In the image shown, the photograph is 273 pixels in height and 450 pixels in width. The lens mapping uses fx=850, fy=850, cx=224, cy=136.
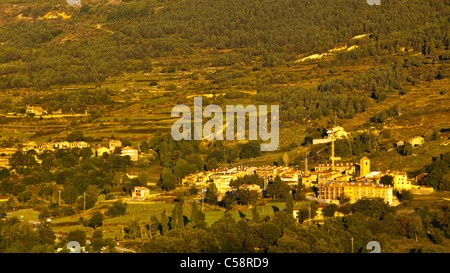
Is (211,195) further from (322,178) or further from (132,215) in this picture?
(322,178)

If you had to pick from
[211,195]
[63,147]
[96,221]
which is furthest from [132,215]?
[63,147]

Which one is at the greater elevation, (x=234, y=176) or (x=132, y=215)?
(x=234, y=176)

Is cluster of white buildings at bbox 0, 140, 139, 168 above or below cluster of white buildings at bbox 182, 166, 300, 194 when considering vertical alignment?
above

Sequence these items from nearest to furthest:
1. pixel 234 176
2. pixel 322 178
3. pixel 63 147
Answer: pixel 322 178, pixel 234 176, pixel 63 147

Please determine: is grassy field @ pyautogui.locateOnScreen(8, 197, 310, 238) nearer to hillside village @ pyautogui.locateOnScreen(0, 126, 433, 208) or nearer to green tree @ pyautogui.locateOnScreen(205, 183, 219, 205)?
green tree @ pyautogui.locateOnScreen(205, 183, 219, 205)

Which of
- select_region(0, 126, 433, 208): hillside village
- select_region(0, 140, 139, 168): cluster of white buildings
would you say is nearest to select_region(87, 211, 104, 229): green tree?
select_region(0, 126, 433, 208): hillside village

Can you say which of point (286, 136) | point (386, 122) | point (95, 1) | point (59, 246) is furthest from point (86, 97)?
point (95, 1)

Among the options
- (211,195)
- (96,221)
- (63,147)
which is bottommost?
(96,221)

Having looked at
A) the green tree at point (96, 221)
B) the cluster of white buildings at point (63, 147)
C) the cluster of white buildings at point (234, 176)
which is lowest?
the green tree at point (96, 221)

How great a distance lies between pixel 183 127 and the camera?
66.8 m

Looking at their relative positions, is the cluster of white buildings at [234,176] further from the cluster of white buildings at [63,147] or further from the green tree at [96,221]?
the green tree at [96,221]

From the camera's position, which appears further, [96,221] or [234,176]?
[234,176]

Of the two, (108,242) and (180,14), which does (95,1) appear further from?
(108,242)

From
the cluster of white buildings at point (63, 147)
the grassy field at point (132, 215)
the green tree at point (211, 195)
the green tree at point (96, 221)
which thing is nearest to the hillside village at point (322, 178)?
the cluster of white buildings at point (63, 147)
